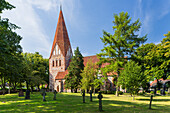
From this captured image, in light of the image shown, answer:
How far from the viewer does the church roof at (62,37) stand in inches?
1751

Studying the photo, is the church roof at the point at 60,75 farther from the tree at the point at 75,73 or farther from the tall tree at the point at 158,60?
the tall tree at the point at 158,60

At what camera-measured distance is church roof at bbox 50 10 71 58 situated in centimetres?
4447

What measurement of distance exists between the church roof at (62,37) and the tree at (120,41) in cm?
2208

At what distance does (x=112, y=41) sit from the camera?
24188 millimetres

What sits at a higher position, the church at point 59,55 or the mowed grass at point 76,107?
the church at point 59,55

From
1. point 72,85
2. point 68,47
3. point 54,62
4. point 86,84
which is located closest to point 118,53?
point 86,84

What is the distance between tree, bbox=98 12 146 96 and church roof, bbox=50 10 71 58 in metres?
22.1

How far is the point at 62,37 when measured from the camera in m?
44.6

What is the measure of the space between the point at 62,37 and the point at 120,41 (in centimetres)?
2643

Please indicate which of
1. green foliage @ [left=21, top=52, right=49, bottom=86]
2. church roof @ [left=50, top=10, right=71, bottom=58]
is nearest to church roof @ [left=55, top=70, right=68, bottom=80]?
green foliage @ [left=21, top=52, right=49, bottom=86]

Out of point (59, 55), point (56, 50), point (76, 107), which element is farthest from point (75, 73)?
point (76, 107)

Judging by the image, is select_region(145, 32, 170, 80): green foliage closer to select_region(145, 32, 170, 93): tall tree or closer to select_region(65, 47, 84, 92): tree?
select_region(145, 32, 170, 93): tall tree

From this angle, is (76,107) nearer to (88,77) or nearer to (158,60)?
(88,77)

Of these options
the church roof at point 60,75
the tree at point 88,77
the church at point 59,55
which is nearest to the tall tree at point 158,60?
the tree at point 88,77
